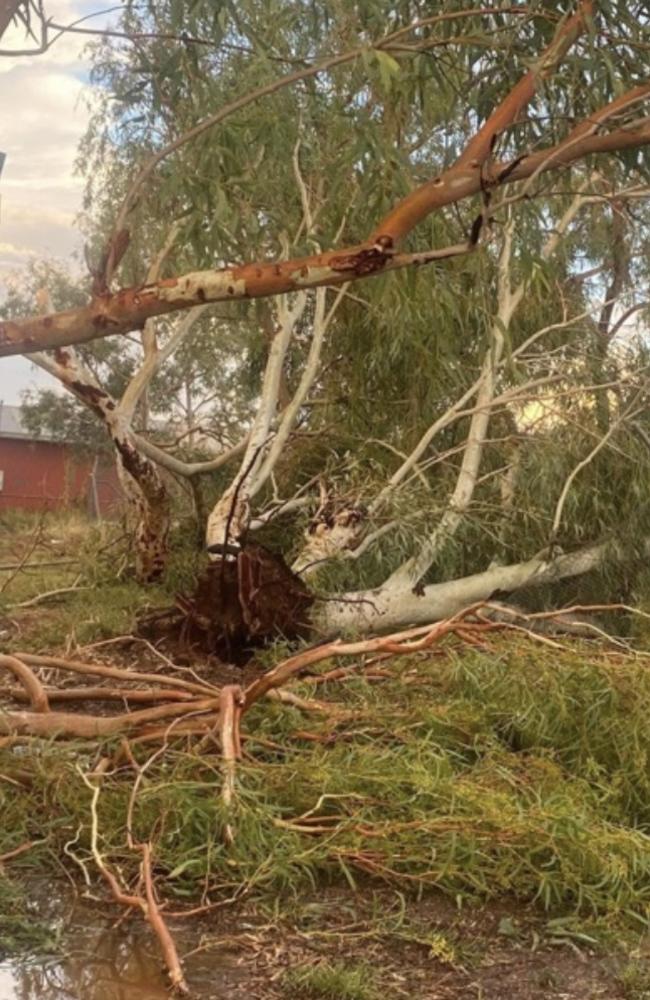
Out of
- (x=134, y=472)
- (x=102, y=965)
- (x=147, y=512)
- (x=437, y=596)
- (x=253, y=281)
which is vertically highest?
(x=253, y=281)

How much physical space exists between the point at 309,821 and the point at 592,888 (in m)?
0.86

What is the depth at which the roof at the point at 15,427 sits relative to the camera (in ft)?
79.8

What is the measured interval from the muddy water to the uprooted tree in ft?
5.94

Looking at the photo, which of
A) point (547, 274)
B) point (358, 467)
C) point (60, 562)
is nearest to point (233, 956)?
point (547, 274)

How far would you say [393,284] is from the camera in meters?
5.43

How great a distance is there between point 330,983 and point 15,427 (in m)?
24.5

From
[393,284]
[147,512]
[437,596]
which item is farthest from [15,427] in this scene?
[393,284]

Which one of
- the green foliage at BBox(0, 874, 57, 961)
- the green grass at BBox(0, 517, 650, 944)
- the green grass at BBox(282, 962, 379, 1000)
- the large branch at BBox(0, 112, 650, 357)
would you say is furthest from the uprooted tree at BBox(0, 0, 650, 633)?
the green grass at BBox(282, 962, 379, 1000)

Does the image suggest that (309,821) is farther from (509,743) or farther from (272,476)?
(272,476)

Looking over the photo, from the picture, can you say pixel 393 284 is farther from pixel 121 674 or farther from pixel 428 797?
pixel 428 797

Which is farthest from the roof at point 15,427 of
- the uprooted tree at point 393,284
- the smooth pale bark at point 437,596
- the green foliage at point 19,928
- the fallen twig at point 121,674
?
the green foliage at point 19,928

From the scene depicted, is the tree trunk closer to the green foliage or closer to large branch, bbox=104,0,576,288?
large branch, bbox=104,0,576,288

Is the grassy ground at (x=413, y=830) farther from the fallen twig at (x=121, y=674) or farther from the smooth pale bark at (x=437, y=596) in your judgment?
the smooth pale bark at (x=437, y=596)

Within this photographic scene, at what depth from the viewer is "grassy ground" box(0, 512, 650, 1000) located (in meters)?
3.09
